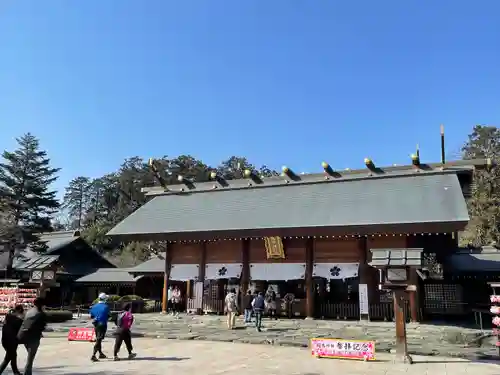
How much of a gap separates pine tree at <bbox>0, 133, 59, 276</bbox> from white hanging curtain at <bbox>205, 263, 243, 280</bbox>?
17387 millimetres

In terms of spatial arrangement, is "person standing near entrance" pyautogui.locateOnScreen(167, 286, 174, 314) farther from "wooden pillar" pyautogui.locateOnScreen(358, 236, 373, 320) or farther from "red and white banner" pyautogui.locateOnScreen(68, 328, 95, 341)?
"wooden pillar" pyautogui.locateOnScreen(358, 236, 373, 320)

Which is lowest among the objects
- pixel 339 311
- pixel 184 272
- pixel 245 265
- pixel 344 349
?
pixel 344 349

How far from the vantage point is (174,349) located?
477 inches

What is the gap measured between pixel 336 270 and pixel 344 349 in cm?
844

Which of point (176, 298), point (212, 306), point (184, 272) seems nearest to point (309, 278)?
point (212, 306)

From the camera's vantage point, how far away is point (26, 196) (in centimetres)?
3381

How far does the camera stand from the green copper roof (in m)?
17.4

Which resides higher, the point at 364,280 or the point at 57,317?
the point at 364,280

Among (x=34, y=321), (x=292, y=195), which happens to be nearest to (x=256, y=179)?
(x=292, y=195)

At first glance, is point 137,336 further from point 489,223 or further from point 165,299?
point 489,223

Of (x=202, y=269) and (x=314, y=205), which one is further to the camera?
(x=202, y=269)

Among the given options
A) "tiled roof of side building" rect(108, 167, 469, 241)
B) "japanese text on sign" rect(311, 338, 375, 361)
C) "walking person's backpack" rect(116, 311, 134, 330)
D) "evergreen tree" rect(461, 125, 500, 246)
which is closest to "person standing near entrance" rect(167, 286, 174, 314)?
"tiled roof of side building" rect(108, 167, 469, 241)

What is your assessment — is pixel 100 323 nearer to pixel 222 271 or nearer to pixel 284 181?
pixel 222 271

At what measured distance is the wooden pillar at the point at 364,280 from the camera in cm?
1784
